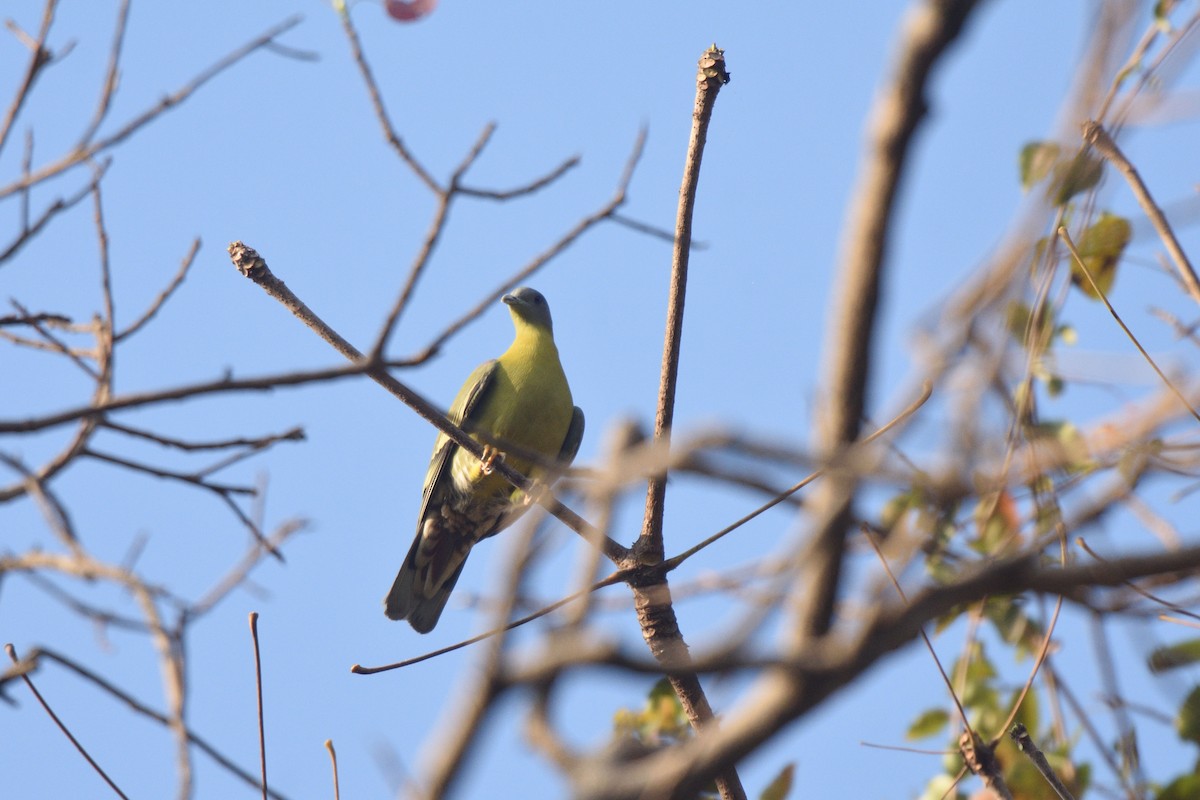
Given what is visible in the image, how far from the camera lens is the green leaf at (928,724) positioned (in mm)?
3775

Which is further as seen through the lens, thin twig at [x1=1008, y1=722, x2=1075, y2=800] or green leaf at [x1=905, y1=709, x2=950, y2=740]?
green leaf at [x1=905, y1=709, x2=950, y2=740]

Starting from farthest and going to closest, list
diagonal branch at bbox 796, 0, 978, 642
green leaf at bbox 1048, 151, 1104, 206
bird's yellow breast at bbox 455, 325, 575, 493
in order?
bird's yellow breast at bbox 455, 325, 575, 493, green leaf at bbox 1048, 151, 1104, 206, diagonal branch at bbox 796, 0, 978, 642

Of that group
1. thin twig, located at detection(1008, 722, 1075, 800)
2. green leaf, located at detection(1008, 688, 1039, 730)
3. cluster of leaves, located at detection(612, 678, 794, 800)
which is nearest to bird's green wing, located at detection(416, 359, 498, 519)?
cluster of leaves, located at detection(612, 678, 794, 800)

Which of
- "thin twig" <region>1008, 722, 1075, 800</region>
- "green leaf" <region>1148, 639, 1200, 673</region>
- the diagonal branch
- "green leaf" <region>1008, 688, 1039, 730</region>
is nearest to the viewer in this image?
the diagonal branch

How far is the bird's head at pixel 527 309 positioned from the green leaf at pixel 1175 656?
15.3 ft

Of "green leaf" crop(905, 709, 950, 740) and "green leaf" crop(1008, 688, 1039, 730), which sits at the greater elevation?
"green leaf" crop(905, 709, 950, 740)

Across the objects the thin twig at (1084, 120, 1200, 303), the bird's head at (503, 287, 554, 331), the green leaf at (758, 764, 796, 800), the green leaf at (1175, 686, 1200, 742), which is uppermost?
the bird's head at (503, 287, 554, 331)

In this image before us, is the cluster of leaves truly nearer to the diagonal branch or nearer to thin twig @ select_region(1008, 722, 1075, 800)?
thin twig @ select_region(1008, 722, 1075, 800)

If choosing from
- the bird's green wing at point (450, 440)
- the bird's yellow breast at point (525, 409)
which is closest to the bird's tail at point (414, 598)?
the bird's green wing at point (450, 440)

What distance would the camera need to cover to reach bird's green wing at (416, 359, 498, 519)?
6.32 m

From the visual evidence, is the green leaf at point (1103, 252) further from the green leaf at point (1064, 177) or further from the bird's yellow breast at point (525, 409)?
the bird's yellow breast at point (525, 409)

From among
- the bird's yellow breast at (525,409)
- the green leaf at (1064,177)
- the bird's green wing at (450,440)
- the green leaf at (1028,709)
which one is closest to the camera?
the green leaf at (1064,177)

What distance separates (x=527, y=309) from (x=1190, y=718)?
4728 millimetres

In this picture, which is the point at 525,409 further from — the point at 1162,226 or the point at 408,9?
the point at 1162,226
